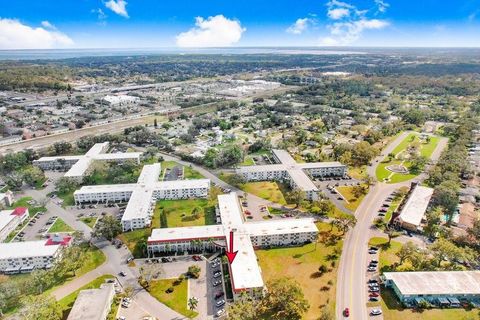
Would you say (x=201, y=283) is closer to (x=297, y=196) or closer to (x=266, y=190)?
(x=297, y=196)

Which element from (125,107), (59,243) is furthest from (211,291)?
(125,107)

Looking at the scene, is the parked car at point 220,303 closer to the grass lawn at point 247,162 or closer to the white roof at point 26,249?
the white roof at point 26,249

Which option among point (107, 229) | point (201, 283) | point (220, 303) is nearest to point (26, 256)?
point (107, 229)

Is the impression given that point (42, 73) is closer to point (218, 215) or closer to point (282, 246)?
point (218, 215)

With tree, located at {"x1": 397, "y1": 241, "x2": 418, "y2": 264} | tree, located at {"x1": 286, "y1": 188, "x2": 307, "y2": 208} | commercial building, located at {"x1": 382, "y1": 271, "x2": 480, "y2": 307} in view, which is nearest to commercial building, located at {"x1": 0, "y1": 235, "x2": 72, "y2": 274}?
tree, located at {"x1": 286, "y1": 188, "x2": 307, "y2": 208}

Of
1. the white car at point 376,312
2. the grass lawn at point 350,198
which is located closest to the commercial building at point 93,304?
the white car at point 376,312

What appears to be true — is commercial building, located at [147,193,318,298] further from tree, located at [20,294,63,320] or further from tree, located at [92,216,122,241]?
tree, located at [20,294,63,320]
